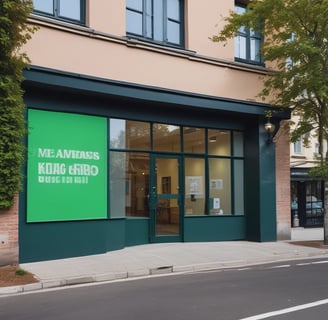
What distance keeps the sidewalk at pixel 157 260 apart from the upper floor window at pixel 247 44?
5.98 metres

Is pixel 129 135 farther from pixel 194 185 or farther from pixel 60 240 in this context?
pixel 60 240

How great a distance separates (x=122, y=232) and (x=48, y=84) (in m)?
4.41

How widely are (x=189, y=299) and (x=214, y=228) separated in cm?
796

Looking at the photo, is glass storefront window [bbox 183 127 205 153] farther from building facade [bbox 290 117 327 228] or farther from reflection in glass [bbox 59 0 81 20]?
building facade [bbox 290 117 327 228]

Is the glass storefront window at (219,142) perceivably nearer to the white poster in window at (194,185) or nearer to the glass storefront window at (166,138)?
the white poster in window at (194,185)

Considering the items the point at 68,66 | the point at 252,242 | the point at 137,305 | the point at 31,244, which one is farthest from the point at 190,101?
the point at 137,305

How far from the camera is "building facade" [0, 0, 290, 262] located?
12.1m

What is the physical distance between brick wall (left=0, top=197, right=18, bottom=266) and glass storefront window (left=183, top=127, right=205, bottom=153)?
238 inches

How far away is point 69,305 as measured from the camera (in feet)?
25.1

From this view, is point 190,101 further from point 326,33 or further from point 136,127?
point 326,33

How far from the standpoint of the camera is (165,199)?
14992 mm

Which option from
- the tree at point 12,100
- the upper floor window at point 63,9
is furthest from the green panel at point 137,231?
the upper floor window at point 63,9

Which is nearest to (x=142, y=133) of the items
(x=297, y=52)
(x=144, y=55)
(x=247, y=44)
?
(x=144, y=55)

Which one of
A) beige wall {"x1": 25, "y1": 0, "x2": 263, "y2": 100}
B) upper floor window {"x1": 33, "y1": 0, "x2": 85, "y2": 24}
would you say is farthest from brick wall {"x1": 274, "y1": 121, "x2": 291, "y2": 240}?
upper floor window {"x1": 33, "y1": 0, "x2": 85, "y2": 24}
